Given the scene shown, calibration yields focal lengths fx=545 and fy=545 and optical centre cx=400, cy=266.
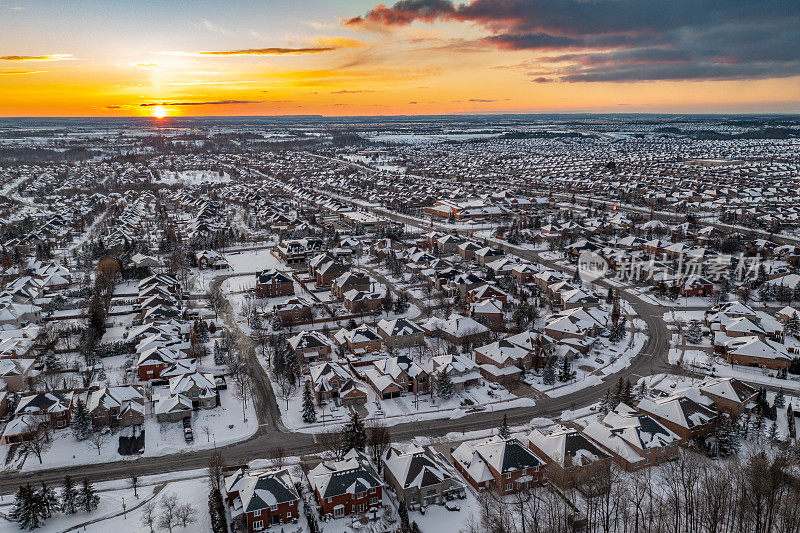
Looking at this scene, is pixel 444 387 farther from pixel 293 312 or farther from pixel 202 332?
pixel 202 332

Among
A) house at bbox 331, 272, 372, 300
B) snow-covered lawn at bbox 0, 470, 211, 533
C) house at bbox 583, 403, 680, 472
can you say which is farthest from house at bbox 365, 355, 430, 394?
house at bbox 331, 272, 372, 300

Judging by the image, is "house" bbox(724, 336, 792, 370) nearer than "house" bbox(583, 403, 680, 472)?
No

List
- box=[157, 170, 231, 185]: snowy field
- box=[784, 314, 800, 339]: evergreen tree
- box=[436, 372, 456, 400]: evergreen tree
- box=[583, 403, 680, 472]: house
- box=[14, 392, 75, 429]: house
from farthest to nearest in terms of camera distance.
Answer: box=[157, 170, 231, 185]: snowy field → box=[784, 314, 800, 339]: evergreen tree → box=[436, 372, 456, 400]: evergreen tree → box=[14, 392, 75, 429]: house → box=[583, 403, 680, 472]: house

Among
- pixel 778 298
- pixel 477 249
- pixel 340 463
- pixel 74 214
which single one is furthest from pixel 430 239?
pixel 74 214

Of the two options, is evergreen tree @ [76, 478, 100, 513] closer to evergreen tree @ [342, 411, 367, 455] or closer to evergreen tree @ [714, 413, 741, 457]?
evergreen tree @ [342, 411, 367, 455]

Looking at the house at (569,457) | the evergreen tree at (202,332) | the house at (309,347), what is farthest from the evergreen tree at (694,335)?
the evergreen tree at (202,332)

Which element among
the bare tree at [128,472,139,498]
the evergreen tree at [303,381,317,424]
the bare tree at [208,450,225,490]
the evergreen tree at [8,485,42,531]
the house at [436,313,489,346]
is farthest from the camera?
the house at [436,313,489,346]
